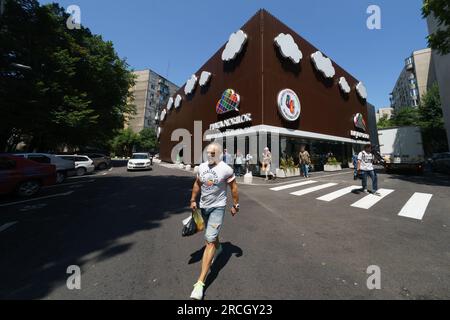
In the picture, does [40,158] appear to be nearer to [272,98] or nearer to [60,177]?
[60,177]

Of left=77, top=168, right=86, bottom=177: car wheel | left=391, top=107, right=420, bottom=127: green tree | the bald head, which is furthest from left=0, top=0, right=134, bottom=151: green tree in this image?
left=391, top=107, right=420, bottom=127: green tree

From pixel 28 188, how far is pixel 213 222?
30.1ft

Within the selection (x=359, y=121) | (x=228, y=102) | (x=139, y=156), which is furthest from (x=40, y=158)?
(x=359, y=121)

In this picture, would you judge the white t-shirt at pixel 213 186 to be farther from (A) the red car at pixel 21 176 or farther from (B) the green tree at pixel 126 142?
(B) the green tree at pixel 126 142

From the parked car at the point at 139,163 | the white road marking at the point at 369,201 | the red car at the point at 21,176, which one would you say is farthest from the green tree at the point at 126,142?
the white road marking at the point at 369,201

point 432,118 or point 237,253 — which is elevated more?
point 432,118

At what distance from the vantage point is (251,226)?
468 centimetres

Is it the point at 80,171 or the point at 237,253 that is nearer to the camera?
the point at 237,253

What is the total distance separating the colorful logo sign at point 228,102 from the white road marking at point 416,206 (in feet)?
41.5

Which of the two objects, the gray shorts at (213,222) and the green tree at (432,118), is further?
the green tree at (432,118)

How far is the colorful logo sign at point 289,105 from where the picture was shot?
625 inches

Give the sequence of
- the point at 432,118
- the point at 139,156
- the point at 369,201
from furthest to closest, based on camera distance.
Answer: the point at 432,118 → the point at 139,156 → the point at 369,201

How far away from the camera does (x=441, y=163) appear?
15547mm
